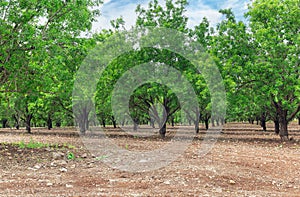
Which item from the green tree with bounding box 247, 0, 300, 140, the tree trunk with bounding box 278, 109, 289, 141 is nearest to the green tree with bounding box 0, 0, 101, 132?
the green tree with bounding box 247, 0, 300, 140

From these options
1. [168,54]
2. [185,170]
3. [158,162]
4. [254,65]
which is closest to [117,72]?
[168,54]

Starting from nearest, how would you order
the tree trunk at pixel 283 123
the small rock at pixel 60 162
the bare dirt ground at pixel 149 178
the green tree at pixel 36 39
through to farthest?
1. the bare dirt ground at pixel 149 178
2. the small rock at pixel 60 162
3. the green tree at pixel 36 39
4. the tree trunk at pixel 283 123

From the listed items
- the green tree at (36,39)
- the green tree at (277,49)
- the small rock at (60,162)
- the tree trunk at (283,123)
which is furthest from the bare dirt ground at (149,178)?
the tree trunk at (283,123)

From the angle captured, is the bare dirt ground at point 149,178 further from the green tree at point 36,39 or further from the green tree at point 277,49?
the green tree at point 277,49

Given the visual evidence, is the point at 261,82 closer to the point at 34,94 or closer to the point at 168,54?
the point at 168,54

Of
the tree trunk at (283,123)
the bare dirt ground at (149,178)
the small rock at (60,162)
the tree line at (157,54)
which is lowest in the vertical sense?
the bare dirt ground at (149,178)

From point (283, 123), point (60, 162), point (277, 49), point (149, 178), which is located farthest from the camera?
point (283, 123)

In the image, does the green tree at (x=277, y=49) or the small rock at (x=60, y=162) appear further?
the green tree at (x=277, y=49)

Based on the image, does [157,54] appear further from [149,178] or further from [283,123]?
[149,178]

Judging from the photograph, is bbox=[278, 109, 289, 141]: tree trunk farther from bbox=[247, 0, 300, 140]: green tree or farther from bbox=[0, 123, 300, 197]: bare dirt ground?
bbox=[0, 123, 300, 197]: bare dirt ground

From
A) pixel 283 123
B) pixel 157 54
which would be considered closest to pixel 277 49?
pixel 283 123

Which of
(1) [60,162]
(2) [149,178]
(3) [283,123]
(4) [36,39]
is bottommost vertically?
(2) [149,178]

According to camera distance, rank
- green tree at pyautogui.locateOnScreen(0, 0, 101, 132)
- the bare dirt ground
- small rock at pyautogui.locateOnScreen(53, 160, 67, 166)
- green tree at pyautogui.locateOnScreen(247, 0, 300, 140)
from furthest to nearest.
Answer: green tree at pyautogui.locateOnScreen(247, 0, 300, 140)
green tree at pyautogui.locateOnScreen(0, 0, 101, 132)
small rock at pyautogui.locateOnScreen(53, 160, 67, 166)
the bare dirt ground

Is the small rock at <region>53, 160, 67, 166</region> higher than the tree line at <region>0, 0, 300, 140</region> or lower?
lower
